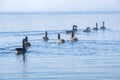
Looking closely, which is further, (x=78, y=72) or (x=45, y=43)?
(x=45, y=43)

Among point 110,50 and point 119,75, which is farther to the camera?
point 110,50

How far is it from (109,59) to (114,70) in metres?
8.01

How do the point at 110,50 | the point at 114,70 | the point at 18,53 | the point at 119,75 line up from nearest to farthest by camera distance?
the point at 119,75 < the point at 114,70 < the point at 18,53 < the point at 110,50

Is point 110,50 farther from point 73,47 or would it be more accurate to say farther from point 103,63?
point 103,63

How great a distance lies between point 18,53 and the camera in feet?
179

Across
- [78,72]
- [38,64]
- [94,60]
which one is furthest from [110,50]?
[78,72]

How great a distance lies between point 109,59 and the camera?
162 ft

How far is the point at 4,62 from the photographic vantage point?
4778 centimetres

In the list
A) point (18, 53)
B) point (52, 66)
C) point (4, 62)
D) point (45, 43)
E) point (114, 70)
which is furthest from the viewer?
point (45, 43)

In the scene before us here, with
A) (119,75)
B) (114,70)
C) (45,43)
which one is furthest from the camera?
(45,43)

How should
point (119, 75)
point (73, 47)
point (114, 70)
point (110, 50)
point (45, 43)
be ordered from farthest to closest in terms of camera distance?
point (45, 43), point (73, 47), point (110, 50), point (114, 70), point (119, 75)

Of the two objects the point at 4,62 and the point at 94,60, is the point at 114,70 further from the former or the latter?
the point at 4,62

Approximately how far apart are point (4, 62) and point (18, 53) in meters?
6.93

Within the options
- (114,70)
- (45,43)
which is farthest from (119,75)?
(45,43)
